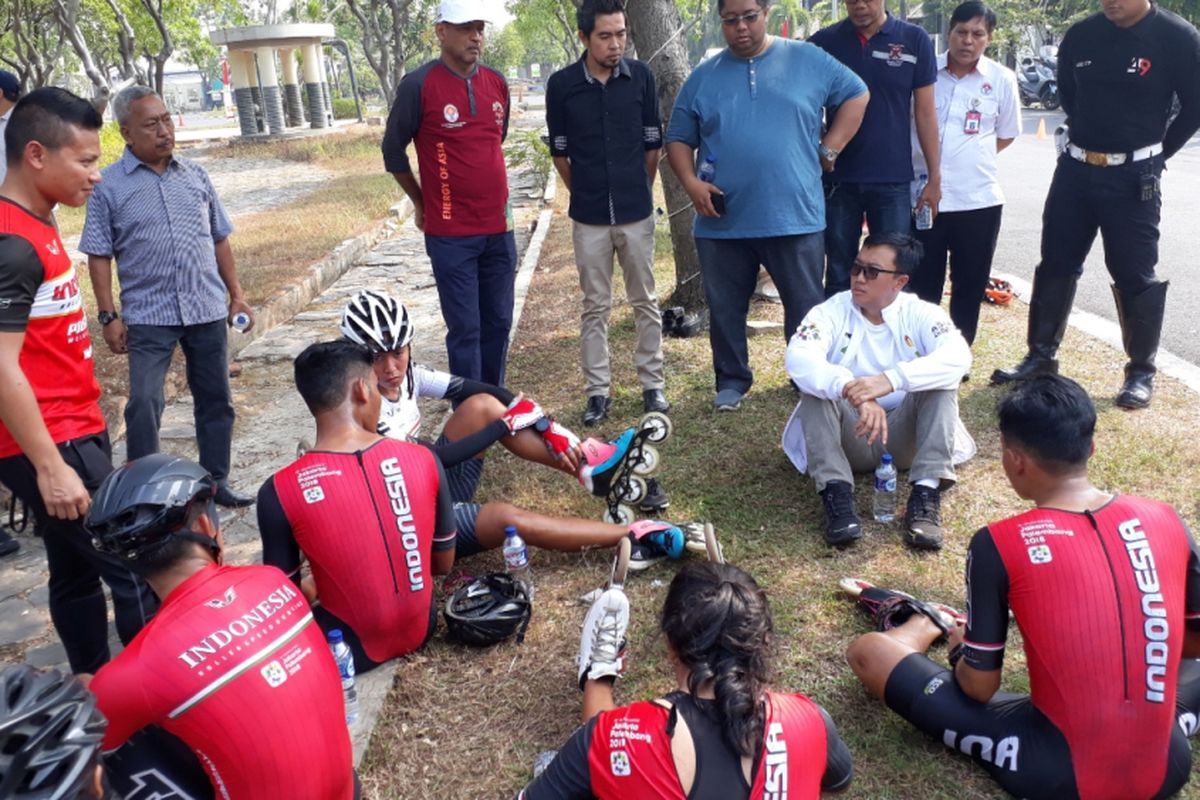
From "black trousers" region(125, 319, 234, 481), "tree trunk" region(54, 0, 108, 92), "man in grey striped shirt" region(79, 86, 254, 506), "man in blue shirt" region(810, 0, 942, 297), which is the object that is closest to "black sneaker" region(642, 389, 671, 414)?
"man in blue shirt" region(810, 0, 942, 297)

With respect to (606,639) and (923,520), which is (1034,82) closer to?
(923,520)

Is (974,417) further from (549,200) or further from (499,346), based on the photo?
(549,200)

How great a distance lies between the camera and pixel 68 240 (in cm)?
1330

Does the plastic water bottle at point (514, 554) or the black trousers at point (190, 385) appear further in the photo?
the black trousers at point (190, 385)

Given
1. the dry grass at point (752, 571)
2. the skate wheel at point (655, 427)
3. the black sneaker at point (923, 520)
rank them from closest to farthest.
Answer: the dry grass at point (752, 571) → the black sneaker at point (923, 520) → the skate wheel at point (655, 427)

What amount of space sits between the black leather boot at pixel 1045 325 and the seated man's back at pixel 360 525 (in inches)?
164

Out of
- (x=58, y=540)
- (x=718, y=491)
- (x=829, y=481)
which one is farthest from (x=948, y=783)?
(x=58, y=540)

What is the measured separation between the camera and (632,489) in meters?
4.65

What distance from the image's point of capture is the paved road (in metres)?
7.36

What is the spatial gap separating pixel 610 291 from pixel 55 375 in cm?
333

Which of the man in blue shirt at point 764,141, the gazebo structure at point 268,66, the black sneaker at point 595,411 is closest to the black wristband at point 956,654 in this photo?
the man in blue shirt at point 764,141

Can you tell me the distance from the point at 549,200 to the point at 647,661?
13444mm

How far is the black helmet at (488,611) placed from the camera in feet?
12.2

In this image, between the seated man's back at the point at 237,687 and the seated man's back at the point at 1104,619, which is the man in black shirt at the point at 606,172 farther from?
the seated man's back at the point at 237,687
